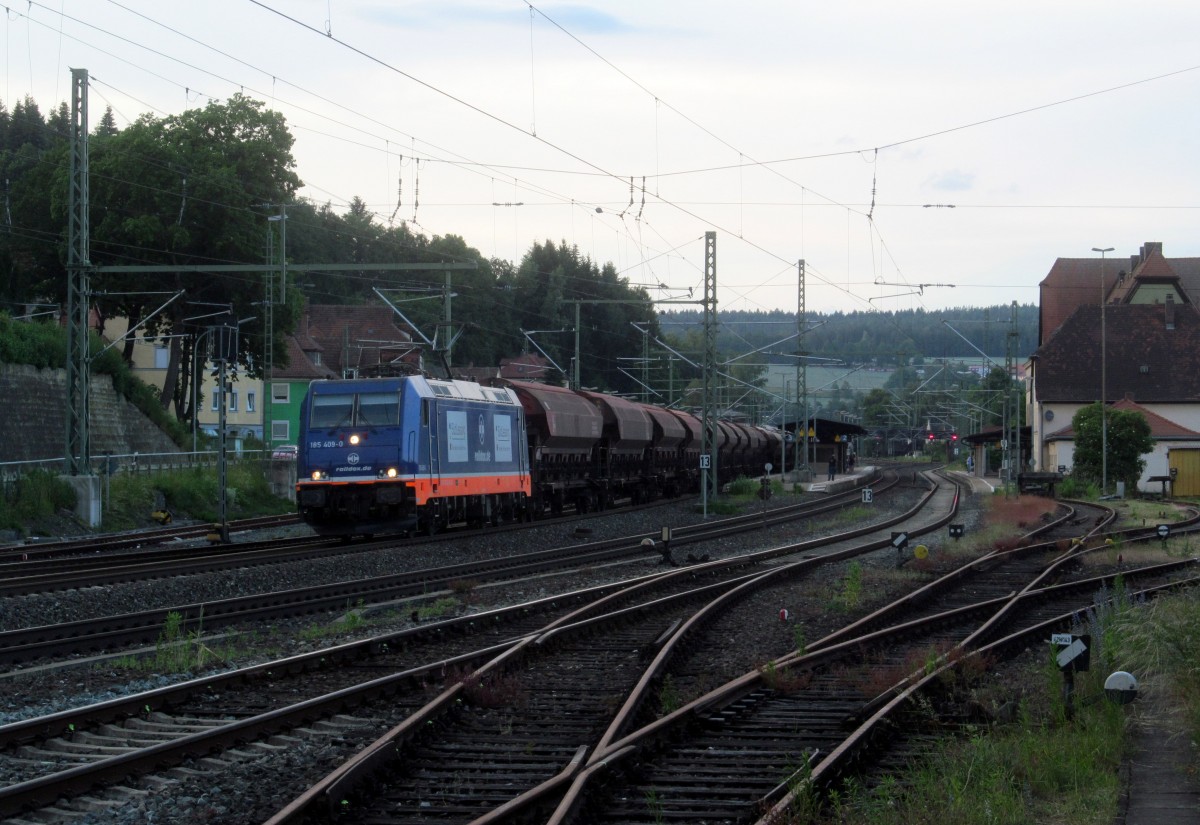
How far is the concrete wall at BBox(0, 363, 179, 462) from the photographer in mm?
36281

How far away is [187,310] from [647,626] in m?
42.0

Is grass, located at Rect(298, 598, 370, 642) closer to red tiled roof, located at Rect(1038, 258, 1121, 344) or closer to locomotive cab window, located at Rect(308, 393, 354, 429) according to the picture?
locomotive cab window, located at Rect(308, 393, 354, 429)

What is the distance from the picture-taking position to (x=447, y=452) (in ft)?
81.5

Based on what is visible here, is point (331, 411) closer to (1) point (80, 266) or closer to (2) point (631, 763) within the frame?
(1) point (80, 266)

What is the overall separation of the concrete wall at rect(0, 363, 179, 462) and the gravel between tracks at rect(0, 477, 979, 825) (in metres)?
13.3

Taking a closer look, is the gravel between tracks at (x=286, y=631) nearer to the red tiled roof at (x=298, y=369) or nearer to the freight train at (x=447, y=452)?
the freight train at (x=447, y=452)

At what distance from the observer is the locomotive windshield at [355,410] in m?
23.2

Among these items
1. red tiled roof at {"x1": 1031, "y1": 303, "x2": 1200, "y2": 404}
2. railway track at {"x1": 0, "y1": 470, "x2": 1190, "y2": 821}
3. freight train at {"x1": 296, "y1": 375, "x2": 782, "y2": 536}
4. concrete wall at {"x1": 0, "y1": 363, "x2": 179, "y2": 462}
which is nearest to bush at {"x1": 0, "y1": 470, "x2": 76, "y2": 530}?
concrete wall at {"x1": 0, "y1": 363, "x2": 179, "y2": 462}

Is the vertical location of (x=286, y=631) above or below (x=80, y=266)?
below

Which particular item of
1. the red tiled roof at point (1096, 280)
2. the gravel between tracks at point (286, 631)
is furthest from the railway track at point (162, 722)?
the red tiled roof at point (1096, 280)

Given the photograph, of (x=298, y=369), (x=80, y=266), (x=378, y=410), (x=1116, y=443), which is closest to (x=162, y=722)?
(x=378, y=410)

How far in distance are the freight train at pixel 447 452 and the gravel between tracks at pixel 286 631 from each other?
1213mm

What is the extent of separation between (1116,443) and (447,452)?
114 feet

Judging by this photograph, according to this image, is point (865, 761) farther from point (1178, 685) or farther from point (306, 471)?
point (306, 471)
